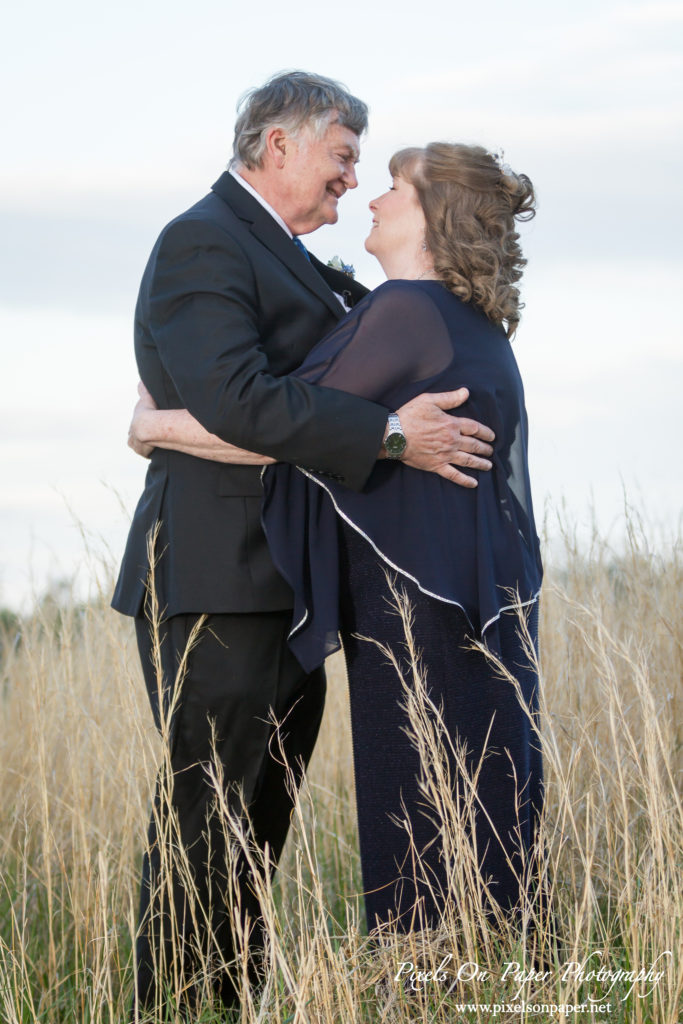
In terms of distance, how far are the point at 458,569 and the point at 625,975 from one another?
3.40ft

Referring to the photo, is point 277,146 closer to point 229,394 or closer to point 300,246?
point 300,246

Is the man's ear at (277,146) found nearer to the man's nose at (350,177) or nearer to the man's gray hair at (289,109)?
the man's gray hair at (289,109)

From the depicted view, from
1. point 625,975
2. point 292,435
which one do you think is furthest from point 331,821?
point 292,435

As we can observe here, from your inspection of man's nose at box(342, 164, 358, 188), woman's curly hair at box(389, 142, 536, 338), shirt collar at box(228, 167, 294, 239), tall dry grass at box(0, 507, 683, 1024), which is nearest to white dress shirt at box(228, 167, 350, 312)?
shirt collar at box(228, 167, 294, 239)

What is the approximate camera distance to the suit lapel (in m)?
3.00

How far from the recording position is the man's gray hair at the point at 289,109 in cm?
308

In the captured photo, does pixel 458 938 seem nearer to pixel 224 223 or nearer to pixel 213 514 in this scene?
pixel 213 514

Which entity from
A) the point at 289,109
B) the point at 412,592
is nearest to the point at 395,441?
the point at 412,592

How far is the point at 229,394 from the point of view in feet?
8.59

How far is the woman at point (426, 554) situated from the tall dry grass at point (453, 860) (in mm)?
116

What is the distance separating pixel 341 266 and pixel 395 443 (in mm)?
1045

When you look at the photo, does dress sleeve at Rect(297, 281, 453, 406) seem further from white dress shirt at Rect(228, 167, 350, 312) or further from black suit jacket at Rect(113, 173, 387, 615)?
white dress shirt at Rect(228, 167, 350, 312)

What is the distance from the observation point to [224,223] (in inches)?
114

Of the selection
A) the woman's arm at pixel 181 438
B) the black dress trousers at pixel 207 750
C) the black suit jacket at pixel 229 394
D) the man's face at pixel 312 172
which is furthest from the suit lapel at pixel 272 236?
the black dress trousers at pixel 207 750
